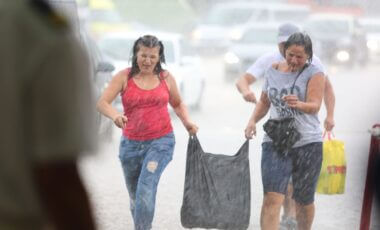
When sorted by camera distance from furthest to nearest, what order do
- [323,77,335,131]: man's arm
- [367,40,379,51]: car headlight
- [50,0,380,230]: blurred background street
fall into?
[367,40,379,51]: car headlight → [50,0,380,230]: blurred background street → [323,77,335,131]: man's arm

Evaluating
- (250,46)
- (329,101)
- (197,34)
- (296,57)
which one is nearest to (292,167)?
(296,57)

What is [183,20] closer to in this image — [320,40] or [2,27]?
[320,40]

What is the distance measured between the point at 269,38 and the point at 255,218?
1707 centimetres

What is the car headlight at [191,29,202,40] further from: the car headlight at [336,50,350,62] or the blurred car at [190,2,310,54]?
the car headlight at [336,50,350,62]

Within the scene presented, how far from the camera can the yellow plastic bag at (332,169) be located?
8.09 m

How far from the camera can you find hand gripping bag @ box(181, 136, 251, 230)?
798cm

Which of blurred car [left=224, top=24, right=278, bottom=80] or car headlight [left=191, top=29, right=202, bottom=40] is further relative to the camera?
car headlight [left=191, top=29, right=202, bottom=40]

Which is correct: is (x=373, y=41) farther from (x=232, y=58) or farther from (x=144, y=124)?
(x=144, y=124)

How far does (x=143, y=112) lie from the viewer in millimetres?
7746

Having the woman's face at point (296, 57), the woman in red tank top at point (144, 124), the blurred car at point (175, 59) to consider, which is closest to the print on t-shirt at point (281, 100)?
the woman's face at point (296, 57)

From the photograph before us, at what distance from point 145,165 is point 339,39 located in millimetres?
25229

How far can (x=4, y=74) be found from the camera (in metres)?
2.65

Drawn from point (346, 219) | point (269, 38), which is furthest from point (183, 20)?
point (346, 219)

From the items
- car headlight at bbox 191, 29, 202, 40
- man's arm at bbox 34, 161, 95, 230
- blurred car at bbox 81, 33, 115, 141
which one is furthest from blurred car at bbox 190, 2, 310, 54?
man's arm at bbox 34, 161, 95, 230
